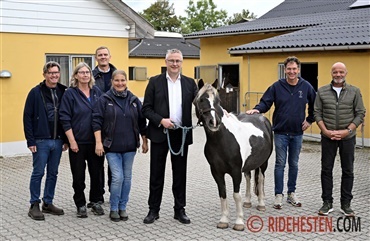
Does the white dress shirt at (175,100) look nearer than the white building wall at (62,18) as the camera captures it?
Yes

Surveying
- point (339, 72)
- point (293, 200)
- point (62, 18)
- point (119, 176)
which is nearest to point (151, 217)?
point (119, 176)

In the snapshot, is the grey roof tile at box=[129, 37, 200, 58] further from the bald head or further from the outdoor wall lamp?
the bald head

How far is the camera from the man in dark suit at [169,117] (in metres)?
5.61

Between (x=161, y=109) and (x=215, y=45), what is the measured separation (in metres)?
14.9

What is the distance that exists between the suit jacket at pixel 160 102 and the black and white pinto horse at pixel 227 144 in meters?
0.22

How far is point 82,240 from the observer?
5.21 m

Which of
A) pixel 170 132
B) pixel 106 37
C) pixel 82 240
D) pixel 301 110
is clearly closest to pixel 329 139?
pixel 301 110

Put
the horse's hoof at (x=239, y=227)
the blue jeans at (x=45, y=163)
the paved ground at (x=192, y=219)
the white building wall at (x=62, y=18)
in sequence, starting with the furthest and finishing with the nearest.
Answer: the white building wall at (x=62, y=18) < the blue jeans at (x=45, y=163) < the horse's hoof at (x=239, y=227) < the paved ground at (x=192, y=219)

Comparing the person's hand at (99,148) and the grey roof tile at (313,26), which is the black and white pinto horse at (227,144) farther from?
the grey roof tile at (313,26)

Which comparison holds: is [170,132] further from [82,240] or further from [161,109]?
[82,240]

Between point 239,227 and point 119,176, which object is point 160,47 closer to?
point 119,176

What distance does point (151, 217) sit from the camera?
5.79 meters

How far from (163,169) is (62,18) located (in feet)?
22.4

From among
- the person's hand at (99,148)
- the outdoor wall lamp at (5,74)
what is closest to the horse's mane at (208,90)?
the person's hand at (99,148)
